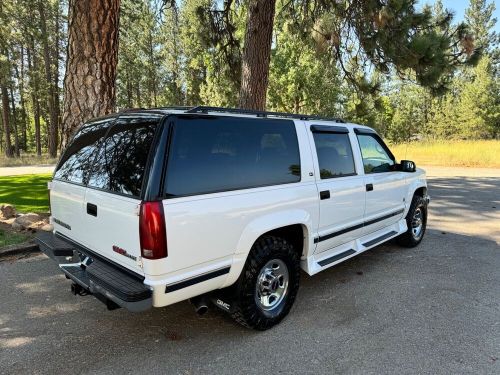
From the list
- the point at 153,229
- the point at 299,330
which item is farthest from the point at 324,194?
the point at 153,229

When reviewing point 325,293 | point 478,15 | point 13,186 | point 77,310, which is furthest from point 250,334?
point 478,15

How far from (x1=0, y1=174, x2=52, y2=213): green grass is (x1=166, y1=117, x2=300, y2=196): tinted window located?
5977mm

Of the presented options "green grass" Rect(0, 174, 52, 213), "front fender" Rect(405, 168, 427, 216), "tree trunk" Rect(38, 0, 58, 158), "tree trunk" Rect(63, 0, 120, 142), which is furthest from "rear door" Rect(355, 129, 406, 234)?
"tree trunk" Rect(38, 0, 58, 158)

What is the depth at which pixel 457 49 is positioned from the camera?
30.7ft

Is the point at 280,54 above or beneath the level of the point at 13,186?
above

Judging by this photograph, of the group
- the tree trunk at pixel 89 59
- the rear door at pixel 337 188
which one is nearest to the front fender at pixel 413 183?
the rear door at pixel 337 188

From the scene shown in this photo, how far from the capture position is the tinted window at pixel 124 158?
2.77m

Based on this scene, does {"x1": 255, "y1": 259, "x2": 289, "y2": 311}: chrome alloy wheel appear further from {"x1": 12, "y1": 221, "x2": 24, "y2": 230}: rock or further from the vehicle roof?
{"x1": 12, "y1": 221, "x2": 24, "y2": 230}: rock

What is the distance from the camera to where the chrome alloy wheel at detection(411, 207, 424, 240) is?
5.88 meters

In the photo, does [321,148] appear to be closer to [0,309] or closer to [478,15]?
[0,309]

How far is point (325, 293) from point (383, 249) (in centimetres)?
210

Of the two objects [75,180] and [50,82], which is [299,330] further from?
[50,82]

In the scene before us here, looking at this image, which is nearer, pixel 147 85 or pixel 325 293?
pixel 325 293

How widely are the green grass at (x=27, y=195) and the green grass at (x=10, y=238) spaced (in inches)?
69.6
